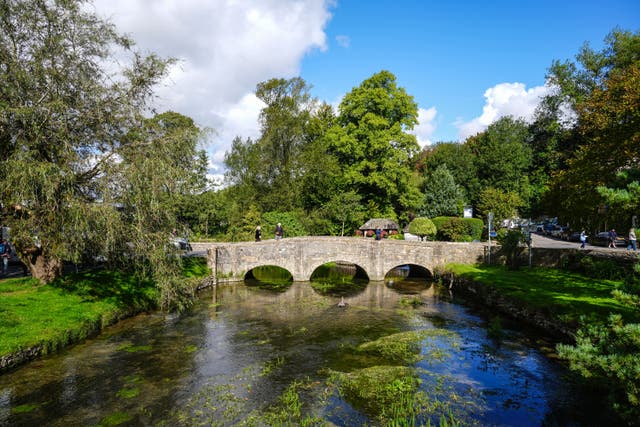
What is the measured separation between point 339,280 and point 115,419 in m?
25.1

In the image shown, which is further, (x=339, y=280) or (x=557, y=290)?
(x=339, y=280)

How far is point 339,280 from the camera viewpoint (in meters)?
35.2

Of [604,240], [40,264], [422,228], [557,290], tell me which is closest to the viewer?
[40,264]

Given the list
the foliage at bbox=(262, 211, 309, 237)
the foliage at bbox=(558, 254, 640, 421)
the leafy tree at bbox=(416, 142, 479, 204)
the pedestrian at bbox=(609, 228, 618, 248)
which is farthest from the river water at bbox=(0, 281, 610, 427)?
the leafy tree at bbox=(416, 142, 479, 204)

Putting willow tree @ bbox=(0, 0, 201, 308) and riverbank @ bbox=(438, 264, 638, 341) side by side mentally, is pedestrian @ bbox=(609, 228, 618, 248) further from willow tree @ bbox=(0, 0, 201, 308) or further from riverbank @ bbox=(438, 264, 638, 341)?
willow tree @ bbox=(0, 0, 201, 308)

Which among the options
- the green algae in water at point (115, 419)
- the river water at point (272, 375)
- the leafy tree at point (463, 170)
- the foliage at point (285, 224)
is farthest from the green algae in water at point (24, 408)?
the leafy tree at point (463, 170)

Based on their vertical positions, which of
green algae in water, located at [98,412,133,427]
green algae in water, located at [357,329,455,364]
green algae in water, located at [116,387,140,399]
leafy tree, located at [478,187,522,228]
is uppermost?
leafy tree, located at [478,187,522,228]

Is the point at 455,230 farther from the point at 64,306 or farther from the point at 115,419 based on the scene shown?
the point at 115,419

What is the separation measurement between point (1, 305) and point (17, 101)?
8.33 meters

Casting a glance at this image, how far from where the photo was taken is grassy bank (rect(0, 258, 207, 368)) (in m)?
15.5

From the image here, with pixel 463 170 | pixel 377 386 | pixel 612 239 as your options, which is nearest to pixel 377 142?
pixel 612 239

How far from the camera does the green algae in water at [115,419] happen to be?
36.0ft

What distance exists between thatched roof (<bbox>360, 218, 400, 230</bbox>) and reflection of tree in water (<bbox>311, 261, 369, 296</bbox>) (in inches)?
184

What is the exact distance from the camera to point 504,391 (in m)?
13.1
